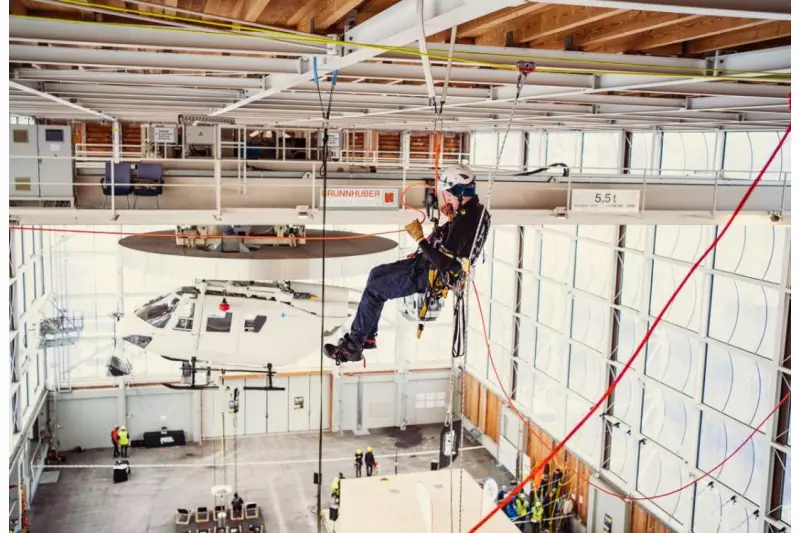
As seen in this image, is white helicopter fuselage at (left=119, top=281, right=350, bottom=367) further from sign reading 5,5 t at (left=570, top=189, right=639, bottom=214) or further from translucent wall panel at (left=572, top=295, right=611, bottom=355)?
translucent wall panel at (left=572, top=295, right=611, bottom=355)

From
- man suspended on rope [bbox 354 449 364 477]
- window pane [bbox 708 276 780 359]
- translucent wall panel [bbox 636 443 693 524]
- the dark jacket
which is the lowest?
man suspended on rope [bbox 354 449 364 477]

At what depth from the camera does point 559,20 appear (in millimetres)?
6652

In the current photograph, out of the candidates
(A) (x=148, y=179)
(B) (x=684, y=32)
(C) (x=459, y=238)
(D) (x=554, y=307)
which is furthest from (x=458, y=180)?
(D) (x=554, y=307)

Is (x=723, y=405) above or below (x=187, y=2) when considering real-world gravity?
below

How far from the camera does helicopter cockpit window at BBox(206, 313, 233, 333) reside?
12359 mm

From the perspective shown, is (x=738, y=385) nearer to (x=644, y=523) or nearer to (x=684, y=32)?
(x=644, y=523)

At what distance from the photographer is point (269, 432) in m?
26.6

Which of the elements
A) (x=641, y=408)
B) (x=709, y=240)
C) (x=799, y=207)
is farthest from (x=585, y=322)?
(x=799, y=207)

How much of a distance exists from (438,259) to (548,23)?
94.0 inches

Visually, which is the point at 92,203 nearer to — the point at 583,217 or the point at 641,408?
the point at 583,217

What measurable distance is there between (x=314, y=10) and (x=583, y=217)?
23.4 feet

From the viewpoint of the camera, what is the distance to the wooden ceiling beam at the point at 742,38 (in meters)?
6.56

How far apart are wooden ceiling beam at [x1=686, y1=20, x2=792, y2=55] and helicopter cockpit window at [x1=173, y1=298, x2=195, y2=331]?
8443 mm

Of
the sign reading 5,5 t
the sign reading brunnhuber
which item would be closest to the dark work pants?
the sign reading brunnhuber
